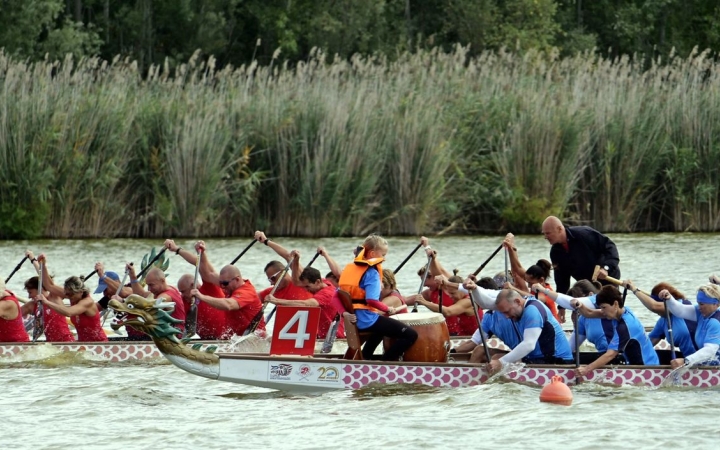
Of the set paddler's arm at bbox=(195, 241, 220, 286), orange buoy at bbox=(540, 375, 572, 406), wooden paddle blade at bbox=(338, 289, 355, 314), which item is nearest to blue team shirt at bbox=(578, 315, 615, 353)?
orange buoy at bbox=(540, 375, 572, 406)

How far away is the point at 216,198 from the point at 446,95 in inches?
186

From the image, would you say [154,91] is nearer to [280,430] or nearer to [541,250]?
[541,250]

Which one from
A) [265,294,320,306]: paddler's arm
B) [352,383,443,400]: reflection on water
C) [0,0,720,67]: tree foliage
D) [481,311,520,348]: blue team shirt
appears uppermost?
[0,0,720,67]: tree foliage

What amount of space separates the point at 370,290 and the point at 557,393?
6.38 ft

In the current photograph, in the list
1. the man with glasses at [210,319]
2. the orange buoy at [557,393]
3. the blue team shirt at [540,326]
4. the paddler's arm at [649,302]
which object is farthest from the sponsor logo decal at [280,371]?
the paddler's arm at [649,302]

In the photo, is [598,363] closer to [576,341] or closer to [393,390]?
[576,341]

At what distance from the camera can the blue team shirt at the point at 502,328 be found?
559 inches

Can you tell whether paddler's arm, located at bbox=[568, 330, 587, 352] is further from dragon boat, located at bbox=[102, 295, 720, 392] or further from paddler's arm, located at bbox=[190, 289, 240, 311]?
paddler's arm, located at bbox=[190, 289, 240, 311]

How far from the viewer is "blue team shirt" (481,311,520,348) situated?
14.2 meters

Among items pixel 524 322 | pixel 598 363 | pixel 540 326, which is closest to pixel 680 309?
pixel 598 363

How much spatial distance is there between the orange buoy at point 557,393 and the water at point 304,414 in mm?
76

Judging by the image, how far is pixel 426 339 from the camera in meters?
14.4

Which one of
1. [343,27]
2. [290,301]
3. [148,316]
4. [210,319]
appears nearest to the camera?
[148,316]

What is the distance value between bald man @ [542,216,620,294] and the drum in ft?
8.46
